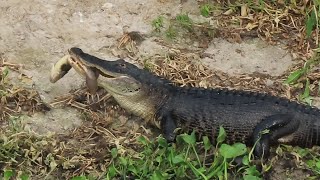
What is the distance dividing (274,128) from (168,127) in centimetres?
68

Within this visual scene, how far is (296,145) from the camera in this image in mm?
5215

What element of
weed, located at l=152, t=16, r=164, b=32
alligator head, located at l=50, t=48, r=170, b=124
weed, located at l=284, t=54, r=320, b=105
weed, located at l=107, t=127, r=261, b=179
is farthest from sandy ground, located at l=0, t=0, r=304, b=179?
weed, located at l=107, t=127, r=261, b=179

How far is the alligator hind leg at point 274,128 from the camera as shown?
5070 mm

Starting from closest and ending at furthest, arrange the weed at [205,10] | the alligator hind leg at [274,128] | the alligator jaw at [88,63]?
the alligator hind leg at [274,128]
the alligator jaw at [88,63]
the weed at [205,10]

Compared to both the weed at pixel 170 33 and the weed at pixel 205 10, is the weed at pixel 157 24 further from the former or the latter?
the weed at pixel 205 10

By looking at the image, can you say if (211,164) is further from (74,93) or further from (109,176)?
(74,93)

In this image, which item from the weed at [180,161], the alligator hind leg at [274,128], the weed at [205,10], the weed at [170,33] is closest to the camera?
the weed at [180,161]

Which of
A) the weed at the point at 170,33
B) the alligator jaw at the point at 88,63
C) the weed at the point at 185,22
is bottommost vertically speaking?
the weed at the point at 170,33

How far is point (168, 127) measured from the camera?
5.26 meters

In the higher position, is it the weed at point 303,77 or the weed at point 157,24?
the weed at point 157,24

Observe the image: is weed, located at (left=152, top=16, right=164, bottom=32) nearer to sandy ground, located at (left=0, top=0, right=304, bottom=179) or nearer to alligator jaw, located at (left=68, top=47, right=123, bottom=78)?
sandy ground, located at (left=0, top=0, right=304, bottom=179)

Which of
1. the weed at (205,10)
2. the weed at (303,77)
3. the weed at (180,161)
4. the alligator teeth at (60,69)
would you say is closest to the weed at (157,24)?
the weed at (205,10)

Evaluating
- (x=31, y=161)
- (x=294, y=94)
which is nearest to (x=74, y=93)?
(x=31, y=161)

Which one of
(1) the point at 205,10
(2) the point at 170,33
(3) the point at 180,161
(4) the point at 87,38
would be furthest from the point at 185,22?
(3) the point at 180,161
